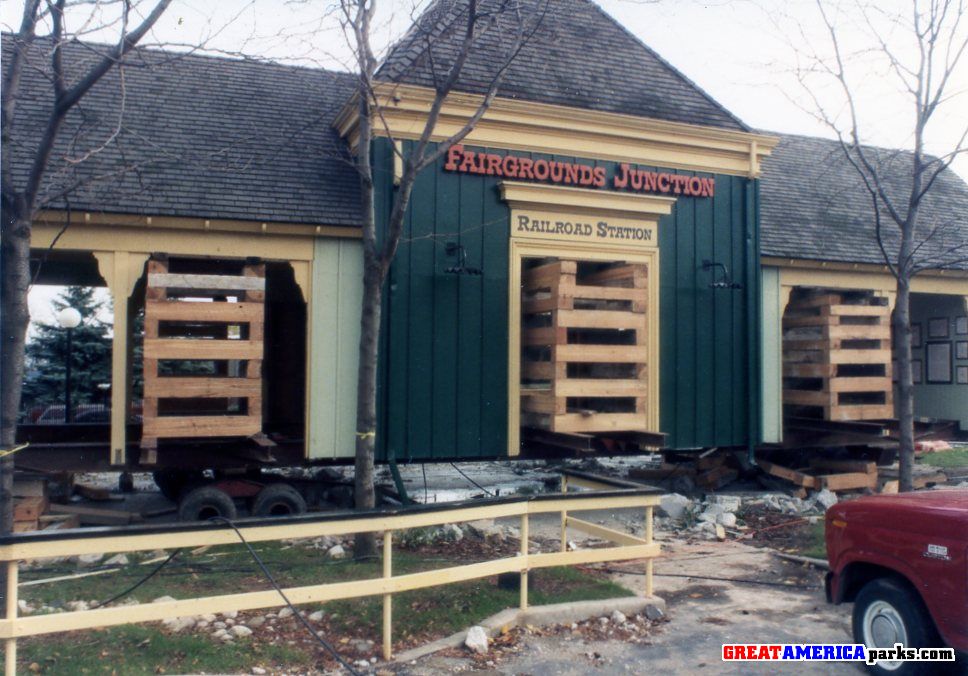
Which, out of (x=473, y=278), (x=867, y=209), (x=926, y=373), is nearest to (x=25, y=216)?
(x=473, y=278)

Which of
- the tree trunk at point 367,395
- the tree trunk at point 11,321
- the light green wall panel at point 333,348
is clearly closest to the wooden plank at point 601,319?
the light green wall panel at point 333,348

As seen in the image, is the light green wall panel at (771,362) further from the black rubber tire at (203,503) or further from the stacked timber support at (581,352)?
the black rubber tire at (203,503)

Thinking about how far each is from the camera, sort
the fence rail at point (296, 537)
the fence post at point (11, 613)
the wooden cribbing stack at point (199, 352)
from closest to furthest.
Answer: the fence post at point (11, 613)
the fence rail at point (296, 537)
the wooden cribbing stack at point (199, 352)

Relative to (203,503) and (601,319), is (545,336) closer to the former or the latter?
(601,319)

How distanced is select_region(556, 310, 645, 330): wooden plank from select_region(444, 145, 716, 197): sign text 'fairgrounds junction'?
2056 millimetres

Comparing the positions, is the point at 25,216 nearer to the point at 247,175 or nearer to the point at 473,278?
the point at 247,175

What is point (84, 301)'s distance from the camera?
24.6 m

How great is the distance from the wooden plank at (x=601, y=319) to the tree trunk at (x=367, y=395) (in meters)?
3.34

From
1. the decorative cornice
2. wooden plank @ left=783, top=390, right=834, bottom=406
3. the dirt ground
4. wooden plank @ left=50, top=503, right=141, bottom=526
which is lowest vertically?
the dirt ground

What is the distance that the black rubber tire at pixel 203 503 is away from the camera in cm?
1025

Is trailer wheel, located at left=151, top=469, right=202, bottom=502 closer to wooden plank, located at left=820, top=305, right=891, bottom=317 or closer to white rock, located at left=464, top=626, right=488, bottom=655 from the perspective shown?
white rock, located at left=464, top=626, right=488, bottom=655

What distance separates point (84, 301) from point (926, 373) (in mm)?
21594

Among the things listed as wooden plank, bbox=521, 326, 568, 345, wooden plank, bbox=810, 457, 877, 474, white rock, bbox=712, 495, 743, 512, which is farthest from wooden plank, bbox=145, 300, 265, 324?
wooden plank, bbox=810, 457, 877, 474

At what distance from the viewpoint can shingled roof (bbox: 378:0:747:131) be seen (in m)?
12.0
